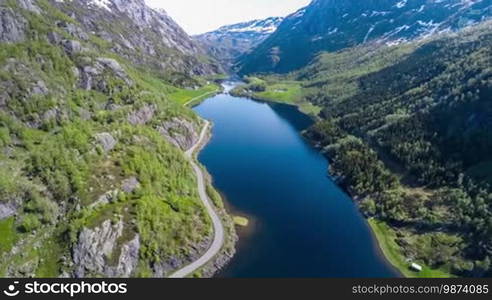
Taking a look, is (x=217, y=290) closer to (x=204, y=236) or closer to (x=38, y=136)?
(x=204, y=236)

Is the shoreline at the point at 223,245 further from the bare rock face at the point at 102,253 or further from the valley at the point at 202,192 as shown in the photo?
the bare rock face at the point at 102,253

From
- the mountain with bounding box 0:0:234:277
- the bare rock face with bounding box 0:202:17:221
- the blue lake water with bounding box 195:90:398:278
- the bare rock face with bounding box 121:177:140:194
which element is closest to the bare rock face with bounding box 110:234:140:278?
the mountain with bounding box 0:0:234:277

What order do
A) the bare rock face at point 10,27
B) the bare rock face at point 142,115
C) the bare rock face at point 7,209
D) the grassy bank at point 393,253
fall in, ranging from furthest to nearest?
the bare rock face at point 142,115 → the bare rock face at point 10,27 → the grassy bank at point 393,253 → the bare rock face at point 7,209

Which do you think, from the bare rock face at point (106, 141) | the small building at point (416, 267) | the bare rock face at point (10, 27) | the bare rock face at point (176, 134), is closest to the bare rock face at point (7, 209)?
the bare rock face at point (106, 141)

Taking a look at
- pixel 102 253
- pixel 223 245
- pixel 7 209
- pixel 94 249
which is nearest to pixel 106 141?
pixel 7 209

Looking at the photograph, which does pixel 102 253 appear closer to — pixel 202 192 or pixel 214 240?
pixel 214 240

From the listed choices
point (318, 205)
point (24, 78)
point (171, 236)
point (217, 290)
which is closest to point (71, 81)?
point (24, 78)
